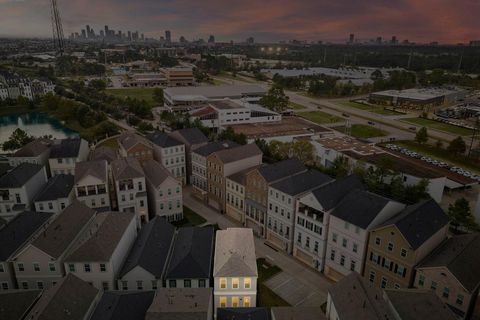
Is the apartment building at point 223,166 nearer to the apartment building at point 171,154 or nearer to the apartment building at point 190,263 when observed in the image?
the apartment building at point 171,154

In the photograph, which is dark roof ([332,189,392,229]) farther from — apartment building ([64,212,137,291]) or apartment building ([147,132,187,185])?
apartment building ([147,132,187,185])

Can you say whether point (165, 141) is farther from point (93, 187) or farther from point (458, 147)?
point (458, 147)

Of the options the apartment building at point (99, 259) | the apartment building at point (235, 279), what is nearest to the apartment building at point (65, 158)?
the apartment building at point (99, 259)

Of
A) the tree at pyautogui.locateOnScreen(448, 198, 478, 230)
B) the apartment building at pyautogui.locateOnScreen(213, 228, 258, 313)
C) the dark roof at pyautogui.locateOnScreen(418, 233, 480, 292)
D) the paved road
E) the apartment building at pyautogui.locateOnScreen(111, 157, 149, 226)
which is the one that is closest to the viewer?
the dark roof at pyautogui.locateOnScreen(418, 233, 480, 292)

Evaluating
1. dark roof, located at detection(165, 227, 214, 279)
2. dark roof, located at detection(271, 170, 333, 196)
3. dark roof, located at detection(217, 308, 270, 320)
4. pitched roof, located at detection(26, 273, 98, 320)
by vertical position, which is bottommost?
dark roof, located at detection(217, 308, 270, 320)

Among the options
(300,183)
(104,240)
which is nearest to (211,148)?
(300,183)

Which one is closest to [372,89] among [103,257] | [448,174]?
[448,174]

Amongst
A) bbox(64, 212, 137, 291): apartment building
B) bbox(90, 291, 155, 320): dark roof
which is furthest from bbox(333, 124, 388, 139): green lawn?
bbox(90, 291, 155, 320): dark roof

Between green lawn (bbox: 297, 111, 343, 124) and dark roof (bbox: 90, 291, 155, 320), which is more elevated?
dark roof (bbox: 90, 291, 155, 320)
